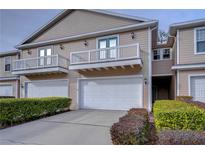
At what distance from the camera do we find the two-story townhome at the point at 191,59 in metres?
11.4

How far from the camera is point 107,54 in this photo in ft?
43.4

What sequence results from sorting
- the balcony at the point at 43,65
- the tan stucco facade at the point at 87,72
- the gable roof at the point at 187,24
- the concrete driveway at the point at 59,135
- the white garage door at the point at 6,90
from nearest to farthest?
the concrete driveway at the point at 59,135 → the gable roof at the point at 187,24 → the tan stucco facade at the point at 87,72 → the balcony at the point at 43,65 → the white garage door at the point at 6,90

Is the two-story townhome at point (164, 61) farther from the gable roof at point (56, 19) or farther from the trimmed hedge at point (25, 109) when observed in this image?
the trimmed hedge at point (25, 109)

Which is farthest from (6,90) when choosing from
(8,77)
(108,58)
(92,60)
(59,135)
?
(59,135)

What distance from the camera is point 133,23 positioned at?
13.3m

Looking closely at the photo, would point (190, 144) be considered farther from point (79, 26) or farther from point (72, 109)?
point (79, 26)

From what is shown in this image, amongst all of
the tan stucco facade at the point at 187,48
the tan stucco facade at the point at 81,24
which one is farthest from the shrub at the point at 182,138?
the tan stucco facade at the point at 81,24

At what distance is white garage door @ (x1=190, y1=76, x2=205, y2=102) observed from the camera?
1133 centimetres

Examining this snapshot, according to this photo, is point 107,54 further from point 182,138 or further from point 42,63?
point 182,138

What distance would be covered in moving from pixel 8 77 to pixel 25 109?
10.8m

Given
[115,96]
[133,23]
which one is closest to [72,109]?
[115,96]

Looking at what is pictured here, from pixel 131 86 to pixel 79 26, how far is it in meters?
6.70
